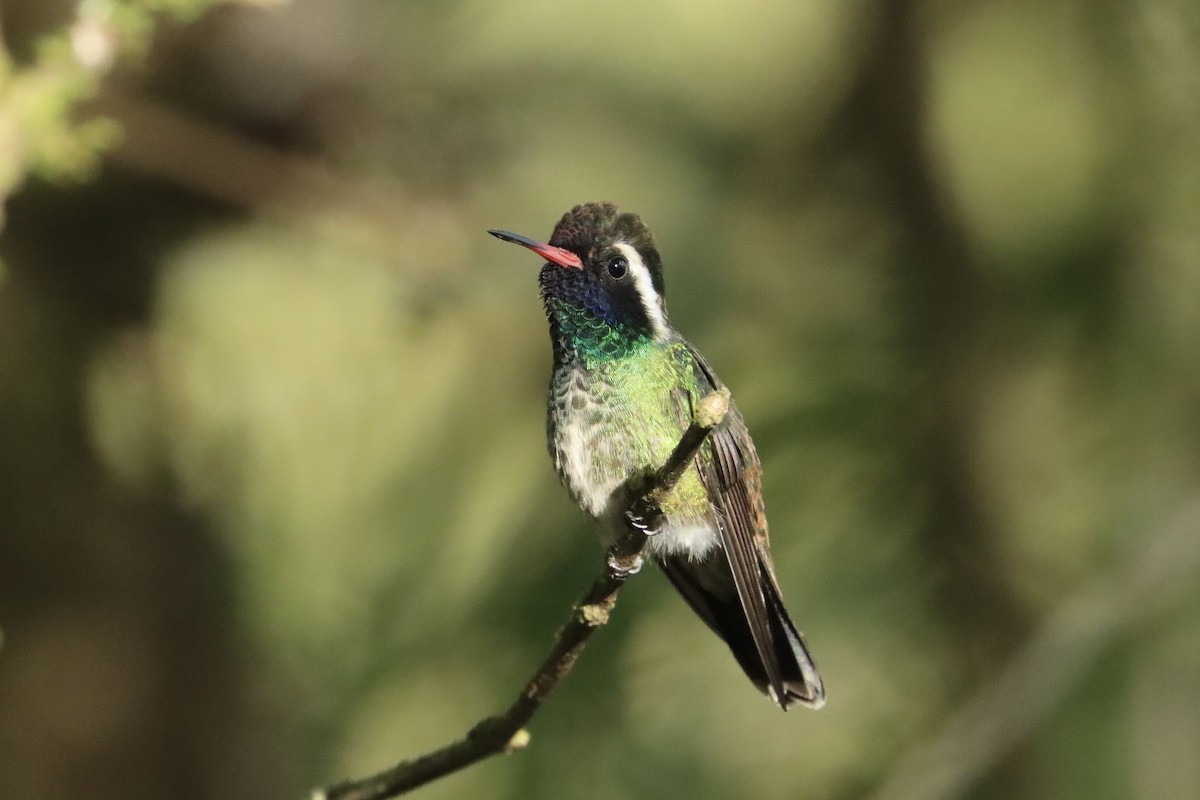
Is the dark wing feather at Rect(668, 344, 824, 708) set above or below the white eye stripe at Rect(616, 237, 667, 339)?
below

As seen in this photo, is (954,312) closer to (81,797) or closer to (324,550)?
(324,550)

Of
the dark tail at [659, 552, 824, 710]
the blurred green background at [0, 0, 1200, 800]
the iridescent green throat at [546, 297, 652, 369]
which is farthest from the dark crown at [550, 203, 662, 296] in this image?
the blurred green background at [0, 0, 1200, 800]

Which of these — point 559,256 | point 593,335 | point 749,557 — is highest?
point 559,256

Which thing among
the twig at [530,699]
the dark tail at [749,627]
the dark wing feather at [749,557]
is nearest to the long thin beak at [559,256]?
the dark wing feather at [749,557]

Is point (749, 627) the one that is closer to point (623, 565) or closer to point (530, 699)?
point (623, 565)

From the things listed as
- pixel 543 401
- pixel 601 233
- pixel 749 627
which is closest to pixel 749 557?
pixel 749 627

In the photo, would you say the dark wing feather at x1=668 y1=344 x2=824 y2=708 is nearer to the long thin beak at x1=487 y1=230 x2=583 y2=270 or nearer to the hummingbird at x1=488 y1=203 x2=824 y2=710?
the hummingbird at x1=488 y1=203 x2=824 y2=710

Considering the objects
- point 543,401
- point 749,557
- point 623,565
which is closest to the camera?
point 623,565
